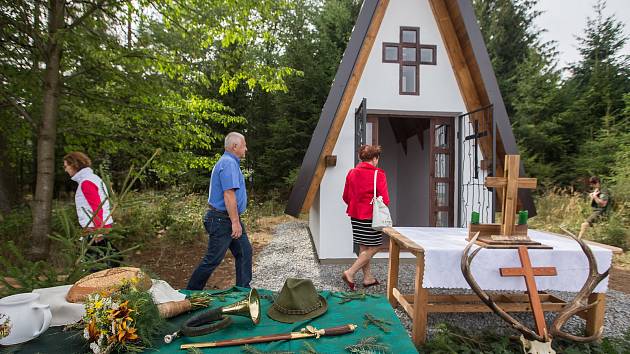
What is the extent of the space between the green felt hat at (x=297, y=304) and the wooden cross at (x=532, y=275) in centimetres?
135

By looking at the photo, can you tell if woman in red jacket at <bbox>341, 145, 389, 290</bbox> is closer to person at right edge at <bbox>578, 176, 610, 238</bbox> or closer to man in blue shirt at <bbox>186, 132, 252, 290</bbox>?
man in blue shirt at <bbox>186, 132, 252, 290</bbox>

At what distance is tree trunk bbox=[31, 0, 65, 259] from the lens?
465 centimetres

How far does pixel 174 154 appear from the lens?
5941 millimetres

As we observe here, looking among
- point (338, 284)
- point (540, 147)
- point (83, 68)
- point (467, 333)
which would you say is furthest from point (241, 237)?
point (540, 147)

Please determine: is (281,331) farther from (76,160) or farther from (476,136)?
(476,136)

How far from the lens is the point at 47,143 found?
15.5 ft

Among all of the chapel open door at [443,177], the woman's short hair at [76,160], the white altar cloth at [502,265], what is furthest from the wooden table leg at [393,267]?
the woman's short hair at [76,160]

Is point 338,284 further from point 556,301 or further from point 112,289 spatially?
point 112,289

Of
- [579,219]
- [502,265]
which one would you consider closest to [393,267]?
[502,265]

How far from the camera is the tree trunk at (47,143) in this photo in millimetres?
4648

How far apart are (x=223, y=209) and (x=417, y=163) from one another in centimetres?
612

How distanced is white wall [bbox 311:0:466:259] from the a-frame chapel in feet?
0.05

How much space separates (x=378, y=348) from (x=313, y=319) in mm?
373

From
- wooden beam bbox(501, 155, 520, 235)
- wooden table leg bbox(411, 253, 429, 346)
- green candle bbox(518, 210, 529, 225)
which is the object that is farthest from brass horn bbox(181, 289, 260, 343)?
green candle bbox(518, 210, 529, 225)
